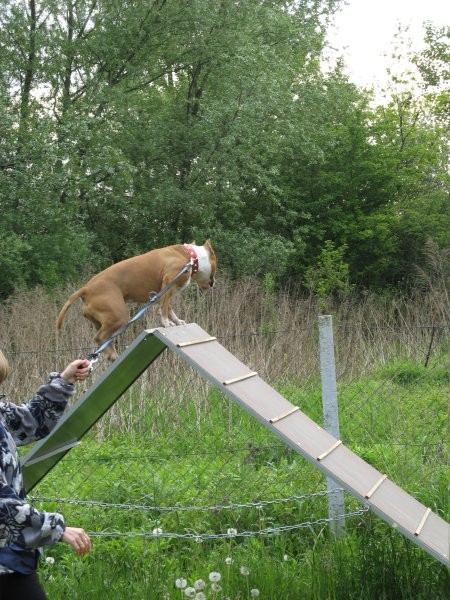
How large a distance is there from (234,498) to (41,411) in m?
2.48

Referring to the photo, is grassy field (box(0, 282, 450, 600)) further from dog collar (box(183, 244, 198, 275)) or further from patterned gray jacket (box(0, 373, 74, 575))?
dog collar (box(183, 244, 198, 275))

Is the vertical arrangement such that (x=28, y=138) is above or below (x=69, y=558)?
above

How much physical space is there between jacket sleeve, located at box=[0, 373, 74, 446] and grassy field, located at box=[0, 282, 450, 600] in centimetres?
95

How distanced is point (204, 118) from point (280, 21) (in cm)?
418

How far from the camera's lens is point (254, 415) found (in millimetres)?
3195

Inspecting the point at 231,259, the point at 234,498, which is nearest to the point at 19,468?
the point at 234,498

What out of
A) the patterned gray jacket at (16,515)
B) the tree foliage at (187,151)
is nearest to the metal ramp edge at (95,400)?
the patterned gray jacket at (16,515)

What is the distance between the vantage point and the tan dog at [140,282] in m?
4.31

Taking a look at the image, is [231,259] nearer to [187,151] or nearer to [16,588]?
[187,151]

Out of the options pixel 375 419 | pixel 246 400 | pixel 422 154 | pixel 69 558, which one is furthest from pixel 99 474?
pixel 422 154

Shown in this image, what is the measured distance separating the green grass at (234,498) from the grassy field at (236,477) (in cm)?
1

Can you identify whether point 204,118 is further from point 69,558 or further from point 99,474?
point 69,558

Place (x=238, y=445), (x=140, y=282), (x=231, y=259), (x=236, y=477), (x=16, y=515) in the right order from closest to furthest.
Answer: (x=16, y=515), (x=140, y=282), (x=236, y=477), (x=238, y=445), (x=231, y=259)

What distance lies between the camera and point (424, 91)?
27.5 meters
